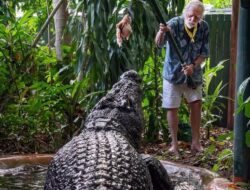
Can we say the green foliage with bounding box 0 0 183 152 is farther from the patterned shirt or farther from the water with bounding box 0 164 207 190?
the water with bounding box 0 164 207 190

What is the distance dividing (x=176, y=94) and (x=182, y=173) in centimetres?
163

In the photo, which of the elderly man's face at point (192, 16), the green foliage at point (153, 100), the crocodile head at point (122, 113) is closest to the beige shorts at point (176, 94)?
the elderly man's face at point (192, 16)

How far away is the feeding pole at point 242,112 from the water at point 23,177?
4.53ft

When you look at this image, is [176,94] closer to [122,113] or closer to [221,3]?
[122,113]

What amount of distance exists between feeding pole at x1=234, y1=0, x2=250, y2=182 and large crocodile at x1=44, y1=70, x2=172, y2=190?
2.35ft

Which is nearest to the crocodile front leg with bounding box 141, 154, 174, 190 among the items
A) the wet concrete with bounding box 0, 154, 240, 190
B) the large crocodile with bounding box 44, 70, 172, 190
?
the large crocodile with bounding box 44, 70, 172, 190

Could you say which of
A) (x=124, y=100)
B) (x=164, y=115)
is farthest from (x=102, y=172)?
(x=164, y=115)

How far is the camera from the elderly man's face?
17.0 feet

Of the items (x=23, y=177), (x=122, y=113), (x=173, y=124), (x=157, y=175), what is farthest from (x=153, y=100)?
(x=157, y=175)

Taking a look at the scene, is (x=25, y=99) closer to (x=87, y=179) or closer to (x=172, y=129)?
(x=172, y=129)

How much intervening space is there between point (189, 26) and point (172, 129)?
3.50ft

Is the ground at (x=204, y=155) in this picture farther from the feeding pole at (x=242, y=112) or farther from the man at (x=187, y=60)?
the feeding pole at (x=242, y=112)

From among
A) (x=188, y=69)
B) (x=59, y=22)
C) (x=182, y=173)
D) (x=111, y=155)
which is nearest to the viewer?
(x=111, y=155)

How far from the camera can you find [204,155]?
5199 mm
